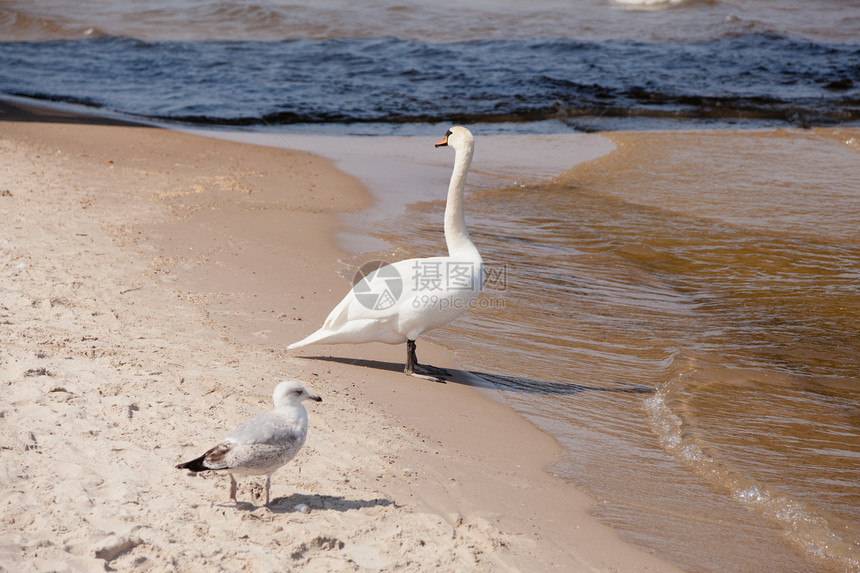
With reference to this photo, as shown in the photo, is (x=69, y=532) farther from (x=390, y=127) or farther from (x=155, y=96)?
(x=155, y=96)

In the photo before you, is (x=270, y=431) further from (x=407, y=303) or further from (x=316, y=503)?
(x=407, y=303)

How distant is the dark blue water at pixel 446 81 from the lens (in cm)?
1764

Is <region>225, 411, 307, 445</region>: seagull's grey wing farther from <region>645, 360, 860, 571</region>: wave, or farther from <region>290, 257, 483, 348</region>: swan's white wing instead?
<region>645, 360, 860, 571</region>: wave

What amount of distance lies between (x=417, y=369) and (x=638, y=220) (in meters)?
5.54

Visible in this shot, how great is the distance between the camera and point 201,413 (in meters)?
4.55

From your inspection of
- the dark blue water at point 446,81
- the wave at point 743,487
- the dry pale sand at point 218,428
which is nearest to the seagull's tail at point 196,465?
the dry pale sand at point 218,428

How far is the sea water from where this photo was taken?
475 centimetres

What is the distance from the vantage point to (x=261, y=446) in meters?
3.61

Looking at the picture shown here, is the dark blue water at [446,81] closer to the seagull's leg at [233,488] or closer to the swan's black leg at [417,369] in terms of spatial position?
the swan's black leg at [417,369]

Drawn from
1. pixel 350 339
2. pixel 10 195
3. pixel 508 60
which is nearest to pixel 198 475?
pixel 350 339

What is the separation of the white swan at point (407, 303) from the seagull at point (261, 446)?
1.64 m

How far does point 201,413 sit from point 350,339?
1306 mm

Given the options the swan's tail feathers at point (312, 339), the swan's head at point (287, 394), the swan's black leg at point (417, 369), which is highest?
the swan's head at point (287, 394)

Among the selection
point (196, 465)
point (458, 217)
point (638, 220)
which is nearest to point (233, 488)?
point (196, 465)
